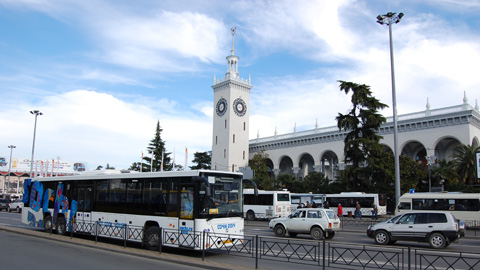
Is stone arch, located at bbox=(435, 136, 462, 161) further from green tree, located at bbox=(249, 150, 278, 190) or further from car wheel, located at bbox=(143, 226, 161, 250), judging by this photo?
car wheel, located at bbox=(143, 226, 161, 250)

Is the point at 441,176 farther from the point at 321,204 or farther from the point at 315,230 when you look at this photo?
the point at 315,230

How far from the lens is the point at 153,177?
13.4 metres

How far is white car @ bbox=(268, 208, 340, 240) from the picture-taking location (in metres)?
18.2

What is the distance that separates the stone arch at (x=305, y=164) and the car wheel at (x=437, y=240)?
158ft

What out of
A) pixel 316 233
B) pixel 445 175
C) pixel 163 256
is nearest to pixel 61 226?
pixel 163 256

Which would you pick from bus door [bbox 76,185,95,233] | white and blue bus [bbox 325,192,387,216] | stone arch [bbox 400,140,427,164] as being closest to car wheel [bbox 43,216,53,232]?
bus door [bbox 76,185,95,233]

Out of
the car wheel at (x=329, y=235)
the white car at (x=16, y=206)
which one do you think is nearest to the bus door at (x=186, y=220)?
the car wheel at (x=329, y=235)

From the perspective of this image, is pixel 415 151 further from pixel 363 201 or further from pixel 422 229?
pixel 422 229

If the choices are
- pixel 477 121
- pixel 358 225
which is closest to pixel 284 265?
pixel 358 225

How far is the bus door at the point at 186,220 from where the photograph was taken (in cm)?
1164

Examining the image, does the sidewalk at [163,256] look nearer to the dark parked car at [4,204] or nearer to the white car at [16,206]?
the white car at [16,206]

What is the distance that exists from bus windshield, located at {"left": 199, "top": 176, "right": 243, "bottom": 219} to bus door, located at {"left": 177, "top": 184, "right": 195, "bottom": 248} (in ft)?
1.34

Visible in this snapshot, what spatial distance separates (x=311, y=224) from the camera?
60.5ft

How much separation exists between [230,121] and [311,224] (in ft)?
150
